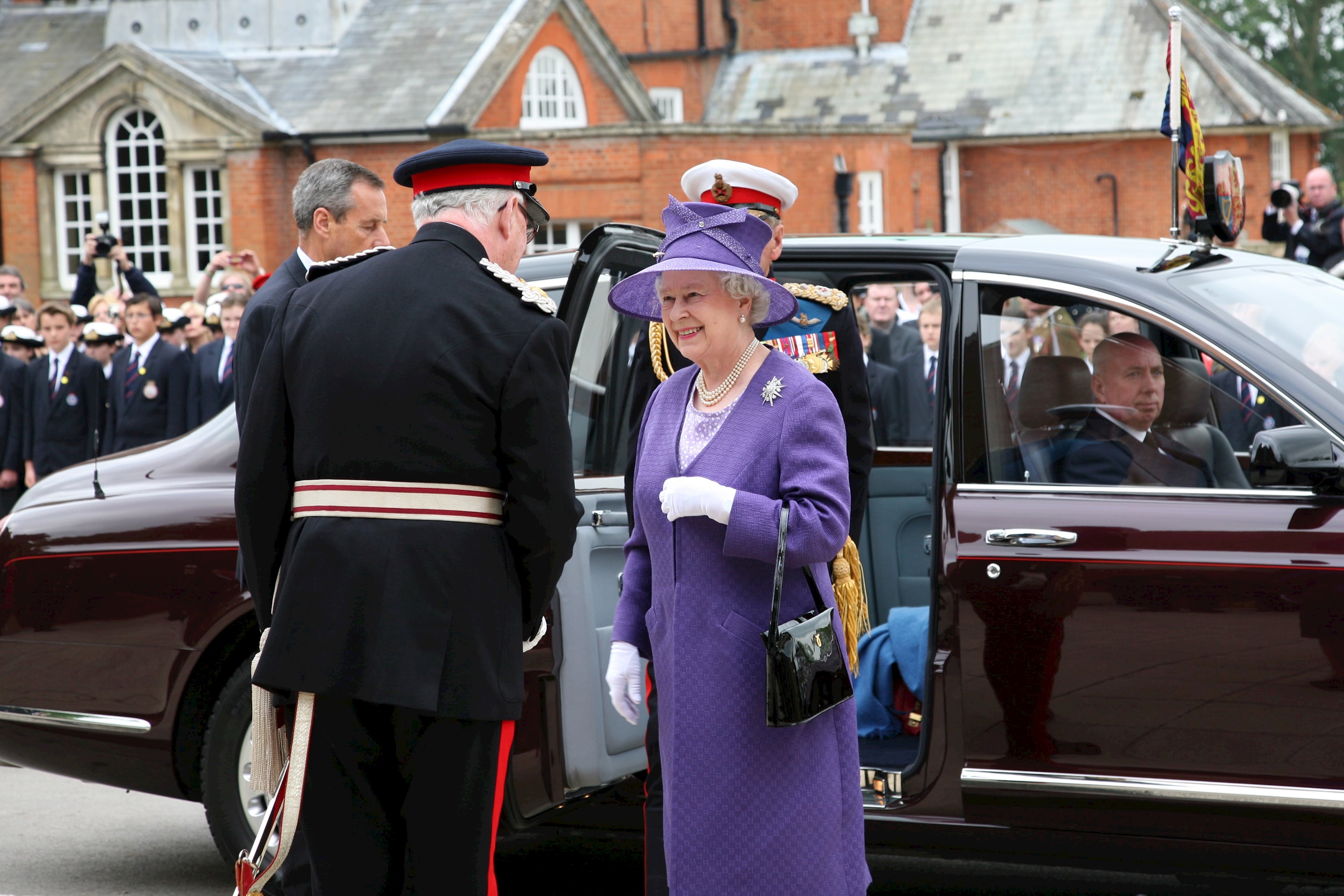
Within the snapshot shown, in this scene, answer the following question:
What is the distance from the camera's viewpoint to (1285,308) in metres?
4.72

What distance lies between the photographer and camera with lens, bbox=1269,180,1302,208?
8.77m

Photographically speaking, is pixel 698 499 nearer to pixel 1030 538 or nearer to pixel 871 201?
pixel 1030 538

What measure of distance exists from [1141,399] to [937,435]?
653 millimetres

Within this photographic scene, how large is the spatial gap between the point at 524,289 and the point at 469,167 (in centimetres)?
32

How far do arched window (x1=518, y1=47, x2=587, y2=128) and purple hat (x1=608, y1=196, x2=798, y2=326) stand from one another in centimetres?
2472

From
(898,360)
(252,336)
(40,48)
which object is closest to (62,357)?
(898,360)

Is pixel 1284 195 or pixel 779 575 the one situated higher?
pixel 1284 195

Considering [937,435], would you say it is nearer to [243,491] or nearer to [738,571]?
[738,571]

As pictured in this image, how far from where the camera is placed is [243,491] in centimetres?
348

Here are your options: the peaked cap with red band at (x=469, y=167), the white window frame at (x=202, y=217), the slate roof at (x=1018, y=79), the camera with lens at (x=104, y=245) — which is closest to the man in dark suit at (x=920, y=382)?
the peaked cap with red band at (x=469, y=167)

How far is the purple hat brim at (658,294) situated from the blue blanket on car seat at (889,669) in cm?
170

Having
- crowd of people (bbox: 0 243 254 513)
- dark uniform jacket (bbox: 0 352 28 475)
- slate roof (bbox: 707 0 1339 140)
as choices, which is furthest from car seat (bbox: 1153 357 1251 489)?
slate roof (bbox: 707 0 1339 140)

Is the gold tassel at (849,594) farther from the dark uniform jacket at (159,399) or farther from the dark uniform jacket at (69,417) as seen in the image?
the dark uniform jacket at (69,417)

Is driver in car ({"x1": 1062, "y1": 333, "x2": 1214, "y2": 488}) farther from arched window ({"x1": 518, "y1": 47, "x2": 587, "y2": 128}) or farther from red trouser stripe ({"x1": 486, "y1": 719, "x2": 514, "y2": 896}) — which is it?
arched window ({"x1": 518, "y1": 47, "x2": 587, "y2": 128})
